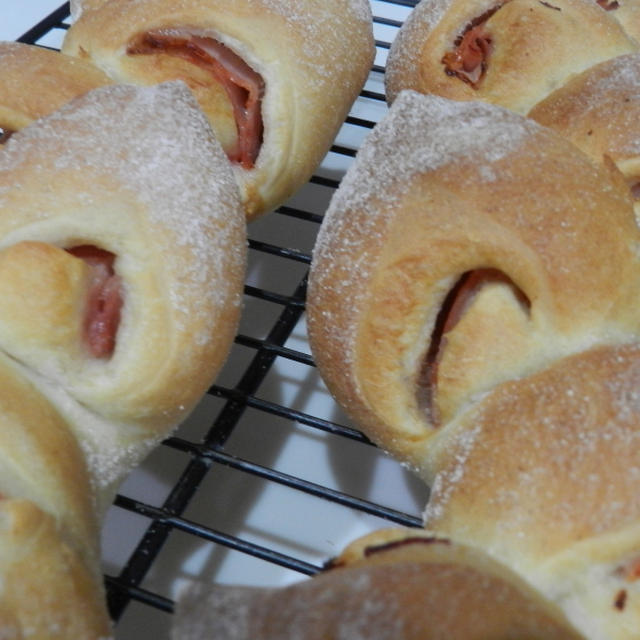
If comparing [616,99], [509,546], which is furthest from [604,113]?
[509,546]

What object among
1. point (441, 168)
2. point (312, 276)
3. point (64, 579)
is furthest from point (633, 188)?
point (64, 579)

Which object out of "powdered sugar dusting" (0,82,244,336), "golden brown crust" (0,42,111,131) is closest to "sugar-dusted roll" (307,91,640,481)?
"powdered sugar dusting" (0,82,244,336)

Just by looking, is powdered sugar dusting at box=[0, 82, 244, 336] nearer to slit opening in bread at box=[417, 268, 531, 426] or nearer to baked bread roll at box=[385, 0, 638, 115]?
slit opening in bread at box=[417, 268, 531, 426]

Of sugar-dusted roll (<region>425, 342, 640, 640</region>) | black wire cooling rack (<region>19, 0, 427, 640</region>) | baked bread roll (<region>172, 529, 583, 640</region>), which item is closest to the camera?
baked bread roll (<region>172, 529, 583, 640</region>)

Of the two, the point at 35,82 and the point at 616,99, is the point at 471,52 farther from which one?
the point at 35,82

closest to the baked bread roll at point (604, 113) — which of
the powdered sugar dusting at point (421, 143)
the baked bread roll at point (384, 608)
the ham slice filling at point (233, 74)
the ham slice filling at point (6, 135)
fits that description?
the powdered sugar dusting at point (421, 143)

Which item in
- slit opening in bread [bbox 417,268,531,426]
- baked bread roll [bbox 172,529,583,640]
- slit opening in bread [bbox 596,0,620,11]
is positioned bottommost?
baked bread roll [bbox 172,529,583,640]

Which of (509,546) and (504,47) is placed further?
(504,47)
